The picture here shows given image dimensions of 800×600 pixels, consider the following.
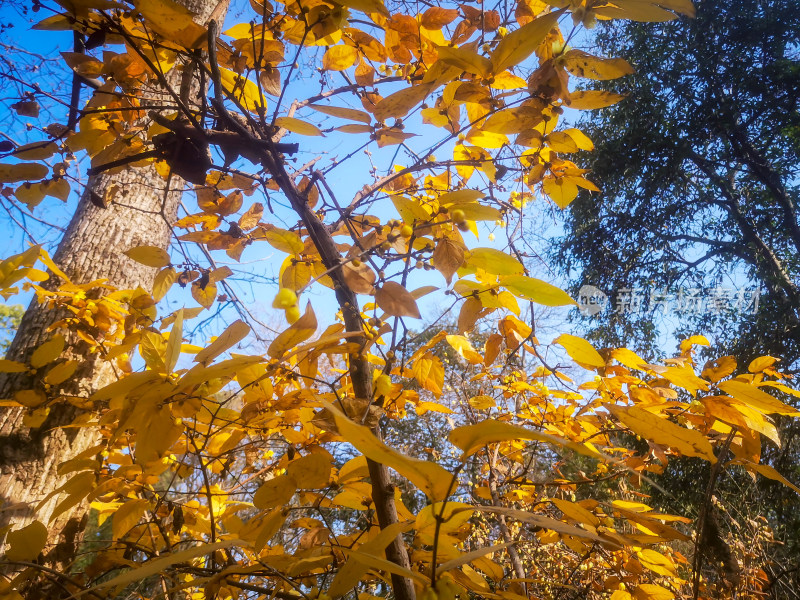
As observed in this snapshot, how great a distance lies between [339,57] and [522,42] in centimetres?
40

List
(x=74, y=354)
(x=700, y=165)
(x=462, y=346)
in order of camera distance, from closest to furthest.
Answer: (x=462, y=346)
(x=74, y=354)
(x=700, y=165)

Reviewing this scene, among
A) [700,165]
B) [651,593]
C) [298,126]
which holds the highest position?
[700,165]

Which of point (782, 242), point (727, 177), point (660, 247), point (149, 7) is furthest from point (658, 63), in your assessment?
point (149, 7)

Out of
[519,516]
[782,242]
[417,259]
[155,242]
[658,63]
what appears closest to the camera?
[519,516]

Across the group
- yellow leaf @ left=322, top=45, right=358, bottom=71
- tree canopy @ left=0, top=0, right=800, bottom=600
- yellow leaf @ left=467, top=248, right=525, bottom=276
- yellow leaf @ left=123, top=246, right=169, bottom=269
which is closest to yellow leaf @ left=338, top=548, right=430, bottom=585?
tree canopy @ left=0, top=0, right=800, bottom=600

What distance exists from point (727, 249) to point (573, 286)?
152 cm

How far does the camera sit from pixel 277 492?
488mm

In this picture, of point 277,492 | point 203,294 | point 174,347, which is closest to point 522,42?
point 174,347

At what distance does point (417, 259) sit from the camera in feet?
2.10

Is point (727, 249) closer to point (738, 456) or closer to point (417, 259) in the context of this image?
point (738, 456)

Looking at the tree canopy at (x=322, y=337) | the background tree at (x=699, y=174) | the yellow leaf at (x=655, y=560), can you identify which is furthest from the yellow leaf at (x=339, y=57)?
the background tree at (x=699, y=174)

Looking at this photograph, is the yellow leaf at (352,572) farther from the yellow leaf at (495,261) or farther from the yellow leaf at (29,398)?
the yellow leaf at (29,398)

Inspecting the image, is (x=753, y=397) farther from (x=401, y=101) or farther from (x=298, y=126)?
(x=298, y=126)

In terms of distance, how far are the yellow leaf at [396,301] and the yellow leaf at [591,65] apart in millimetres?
344
